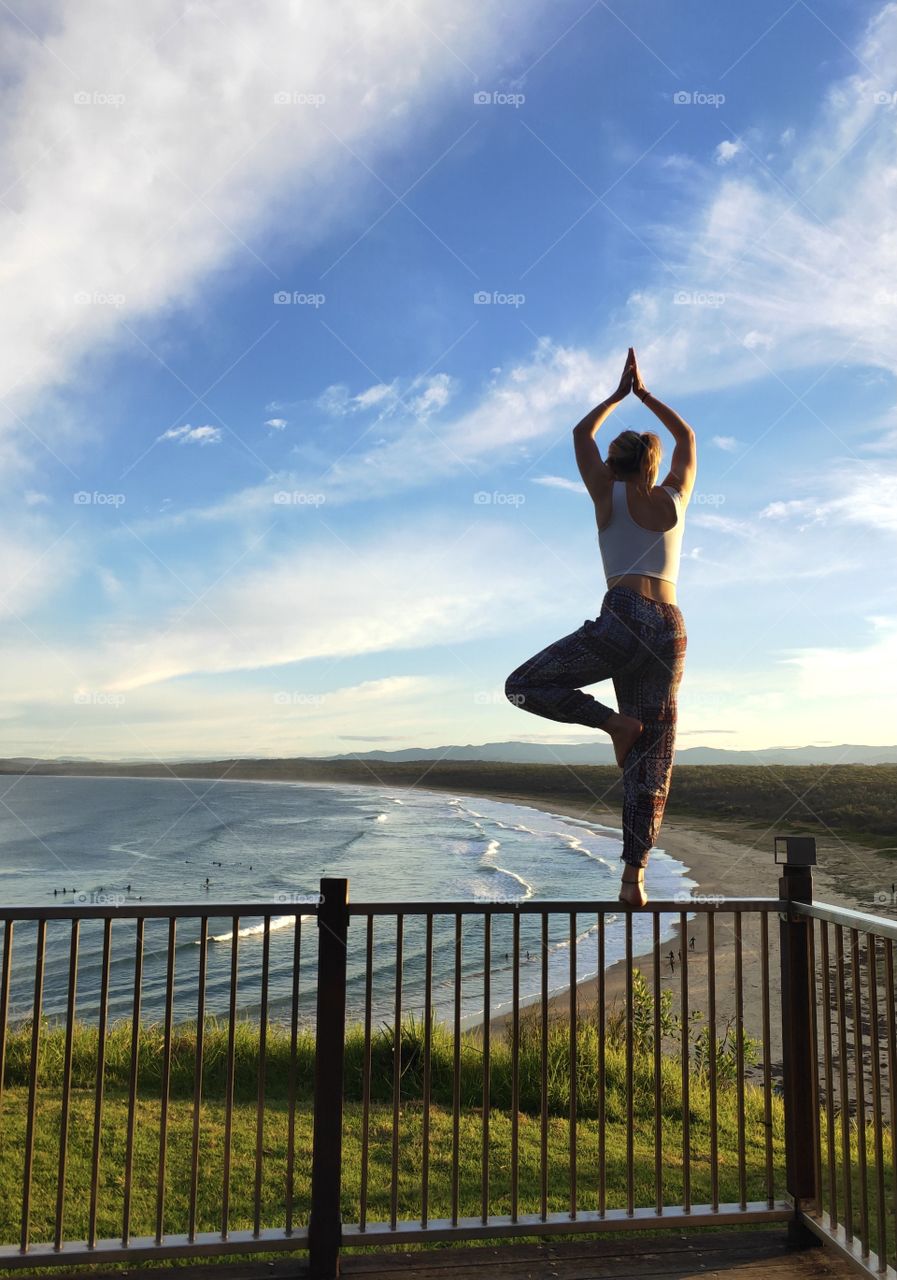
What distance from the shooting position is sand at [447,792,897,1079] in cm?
1209

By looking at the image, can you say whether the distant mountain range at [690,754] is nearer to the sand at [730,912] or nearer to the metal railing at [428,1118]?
the sand at [730,912]

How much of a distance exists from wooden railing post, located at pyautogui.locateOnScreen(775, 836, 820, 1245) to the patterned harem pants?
1.47ft

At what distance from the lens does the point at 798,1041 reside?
2.72 meters

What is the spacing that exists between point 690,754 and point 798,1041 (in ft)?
256

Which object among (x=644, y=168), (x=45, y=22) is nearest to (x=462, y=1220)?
(x=644, y=168)

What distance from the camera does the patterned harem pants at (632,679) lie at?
2.62m

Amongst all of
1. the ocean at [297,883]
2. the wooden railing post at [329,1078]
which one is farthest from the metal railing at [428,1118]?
the ocean at [297,883]

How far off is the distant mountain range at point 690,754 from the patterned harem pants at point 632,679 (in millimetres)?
49444

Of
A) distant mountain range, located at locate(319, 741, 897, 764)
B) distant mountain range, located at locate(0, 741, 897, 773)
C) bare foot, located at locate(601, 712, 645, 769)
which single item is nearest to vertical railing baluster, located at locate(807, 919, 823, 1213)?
bare foot, located at locate(601, 712, 645, 769)

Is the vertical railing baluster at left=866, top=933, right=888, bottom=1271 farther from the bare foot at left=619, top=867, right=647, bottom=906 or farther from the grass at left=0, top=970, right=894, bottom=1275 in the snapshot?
the bare foot at left=619, top=867, right=647, bottom=906

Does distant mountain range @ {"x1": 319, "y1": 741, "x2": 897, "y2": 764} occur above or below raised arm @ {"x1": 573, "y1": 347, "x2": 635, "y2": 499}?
below

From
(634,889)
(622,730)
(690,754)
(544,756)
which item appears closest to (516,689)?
Answer: (622,730)

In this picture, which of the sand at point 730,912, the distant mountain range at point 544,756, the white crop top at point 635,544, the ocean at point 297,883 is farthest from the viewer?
the distant mountain range at point 544,756

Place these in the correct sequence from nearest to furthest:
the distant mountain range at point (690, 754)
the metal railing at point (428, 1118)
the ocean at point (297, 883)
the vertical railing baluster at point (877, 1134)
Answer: the vertical railing baluster at point (877, 1134) → the metal railing at point (428, 1118) → the ocean at point (297, 883) → the distant mountain range at point (690, 754)
